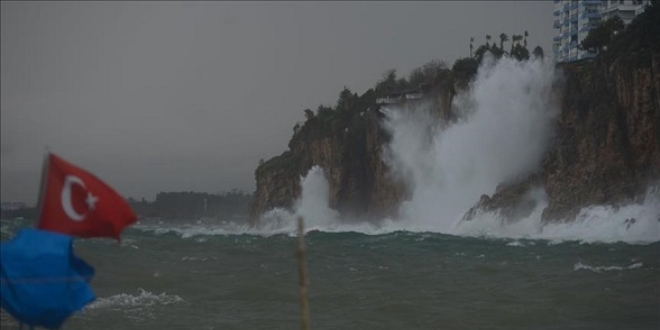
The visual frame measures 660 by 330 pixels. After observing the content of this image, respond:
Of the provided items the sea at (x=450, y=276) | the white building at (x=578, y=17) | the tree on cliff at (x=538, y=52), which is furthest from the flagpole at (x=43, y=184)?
the white building at (x=578, y=17)

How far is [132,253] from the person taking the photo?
32.4m

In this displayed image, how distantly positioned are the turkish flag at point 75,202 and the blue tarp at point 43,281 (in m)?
0.15

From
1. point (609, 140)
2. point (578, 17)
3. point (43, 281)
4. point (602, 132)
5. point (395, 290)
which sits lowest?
point (395, 290)

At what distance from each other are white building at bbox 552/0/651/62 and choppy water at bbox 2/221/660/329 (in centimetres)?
5836

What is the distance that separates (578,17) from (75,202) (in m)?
89.9

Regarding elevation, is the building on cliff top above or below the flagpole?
above

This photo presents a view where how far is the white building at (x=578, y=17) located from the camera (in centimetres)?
8175

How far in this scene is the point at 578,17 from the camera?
89.5 meters

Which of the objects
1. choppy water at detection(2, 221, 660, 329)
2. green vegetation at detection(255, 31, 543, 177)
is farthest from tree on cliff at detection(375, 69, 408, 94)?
choppy water at detection(2, 221, 660, 329)

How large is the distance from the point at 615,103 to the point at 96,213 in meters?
41.0

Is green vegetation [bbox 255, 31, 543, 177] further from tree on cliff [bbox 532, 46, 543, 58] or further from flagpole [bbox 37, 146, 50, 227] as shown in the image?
flagpole [bbox 37, 146, 50, 227]

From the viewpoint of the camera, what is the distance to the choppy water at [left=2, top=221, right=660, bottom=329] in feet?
47.8

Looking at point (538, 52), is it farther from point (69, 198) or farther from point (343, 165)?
point (69, 198)

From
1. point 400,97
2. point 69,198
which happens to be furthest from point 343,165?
point 69,198
